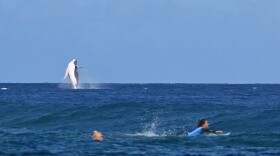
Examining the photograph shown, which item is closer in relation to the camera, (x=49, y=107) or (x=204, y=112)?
(x=204, y=112)

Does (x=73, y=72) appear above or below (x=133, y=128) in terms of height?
above

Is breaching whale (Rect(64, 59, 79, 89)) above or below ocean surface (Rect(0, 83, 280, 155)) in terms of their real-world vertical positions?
above

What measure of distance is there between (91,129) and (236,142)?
40.3 ft

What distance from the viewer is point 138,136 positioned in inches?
1254

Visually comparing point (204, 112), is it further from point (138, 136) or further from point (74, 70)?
point (74, 70)

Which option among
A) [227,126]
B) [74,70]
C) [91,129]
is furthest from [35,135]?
[74,70]

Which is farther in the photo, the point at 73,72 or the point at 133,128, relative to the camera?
the point at 73,72

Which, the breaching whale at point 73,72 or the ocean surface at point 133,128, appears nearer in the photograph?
the ocean surface at point 133,128

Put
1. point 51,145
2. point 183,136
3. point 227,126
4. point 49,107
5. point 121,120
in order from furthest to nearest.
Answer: point 49,107 < point 121,120 < point 227,126 < point 183,136 < point 51,145

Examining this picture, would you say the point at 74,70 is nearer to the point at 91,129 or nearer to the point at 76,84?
the point at 76,84

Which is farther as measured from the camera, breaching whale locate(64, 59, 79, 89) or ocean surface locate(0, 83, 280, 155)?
breaching whale locate(64, 59, 79, 89)

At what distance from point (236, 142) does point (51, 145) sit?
6.51 m

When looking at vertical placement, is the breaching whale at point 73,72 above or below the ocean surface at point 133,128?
above

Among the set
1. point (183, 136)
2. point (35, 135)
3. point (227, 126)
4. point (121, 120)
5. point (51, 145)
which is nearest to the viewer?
point (51, 145)
